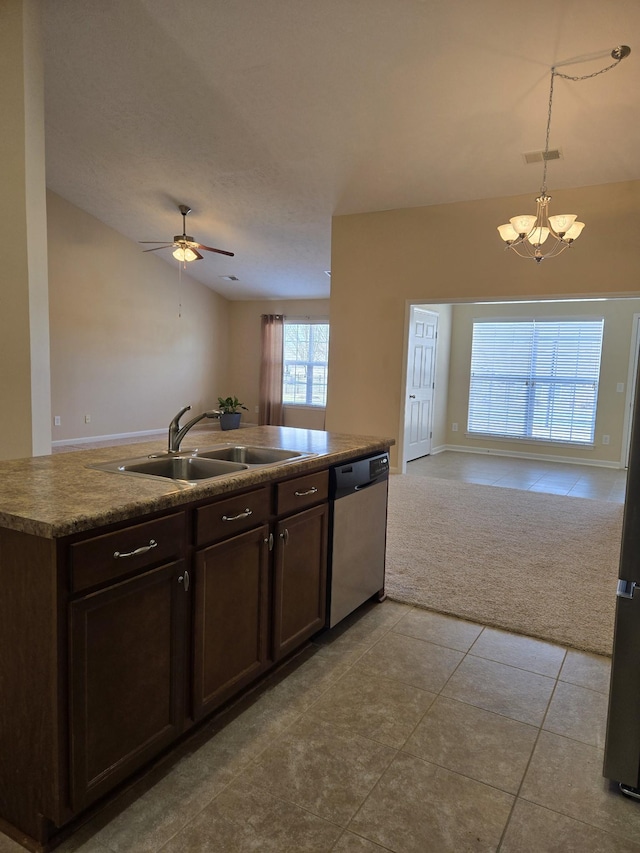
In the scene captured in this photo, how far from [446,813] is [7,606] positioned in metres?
1.35

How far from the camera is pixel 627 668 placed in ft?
5.32

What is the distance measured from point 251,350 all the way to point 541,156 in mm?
6981

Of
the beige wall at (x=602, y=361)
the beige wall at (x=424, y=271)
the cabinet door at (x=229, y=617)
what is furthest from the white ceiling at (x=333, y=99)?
the cabinet door at (x=229, y=617)

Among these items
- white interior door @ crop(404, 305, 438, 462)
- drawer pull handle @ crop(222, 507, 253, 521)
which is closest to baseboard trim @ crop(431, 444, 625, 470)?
white interior door @ crop(404, 305, 438, 462)

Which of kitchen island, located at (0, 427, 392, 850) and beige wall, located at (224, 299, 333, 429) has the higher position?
beige wall, located at (224, 299, 333, 429)

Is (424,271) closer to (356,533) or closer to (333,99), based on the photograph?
(333,99)

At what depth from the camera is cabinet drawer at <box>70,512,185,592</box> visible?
132cm

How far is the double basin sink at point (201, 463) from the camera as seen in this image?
1.99 m

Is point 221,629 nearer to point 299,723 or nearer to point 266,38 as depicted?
point 299,723

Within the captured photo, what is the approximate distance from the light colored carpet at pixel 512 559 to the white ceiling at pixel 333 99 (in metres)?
2.72

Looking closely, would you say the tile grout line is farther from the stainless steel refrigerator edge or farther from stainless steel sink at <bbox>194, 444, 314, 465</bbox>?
stainless steel sink at <bbox>194, 444, 314, 465</bbox>

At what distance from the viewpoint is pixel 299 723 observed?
6.33 feet

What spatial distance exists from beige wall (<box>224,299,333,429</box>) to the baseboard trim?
8.69 feet

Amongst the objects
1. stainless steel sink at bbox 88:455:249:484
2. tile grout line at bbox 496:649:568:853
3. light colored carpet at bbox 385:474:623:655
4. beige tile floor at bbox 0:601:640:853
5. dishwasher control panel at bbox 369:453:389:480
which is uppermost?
stainless steel sink at bbox 88:455:249:484
